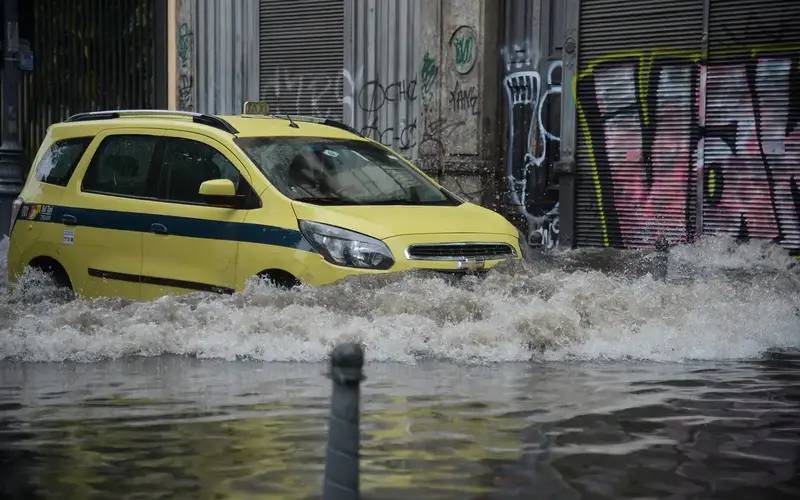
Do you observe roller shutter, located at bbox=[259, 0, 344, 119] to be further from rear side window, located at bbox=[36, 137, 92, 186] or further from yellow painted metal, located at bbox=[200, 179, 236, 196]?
yellow painted metal, located at bbox=[200, 179, 236, 196]

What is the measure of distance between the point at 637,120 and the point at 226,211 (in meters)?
7.98

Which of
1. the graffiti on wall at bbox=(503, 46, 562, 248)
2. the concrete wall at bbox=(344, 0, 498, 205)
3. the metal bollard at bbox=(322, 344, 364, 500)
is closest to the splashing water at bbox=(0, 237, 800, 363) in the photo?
the metal bollard at bbox=(322, 344, 364, 500)

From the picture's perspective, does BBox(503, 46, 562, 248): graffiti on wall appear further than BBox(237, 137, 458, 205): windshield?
Yes

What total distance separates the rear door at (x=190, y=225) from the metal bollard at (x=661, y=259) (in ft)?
16.7

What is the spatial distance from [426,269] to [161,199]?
87.7 inches

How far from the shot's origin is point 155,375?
8.85m

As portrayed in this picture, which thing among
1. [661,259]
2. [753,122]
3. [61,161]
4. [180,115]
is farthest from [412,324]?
[753,122]

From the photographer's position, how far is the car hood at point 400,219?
31.9 ft

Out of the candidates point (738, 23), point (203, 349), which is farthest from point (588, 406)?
point (738, 23)

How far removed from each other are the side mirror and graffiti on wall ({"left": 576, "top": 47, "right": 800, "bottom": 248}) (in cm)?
769

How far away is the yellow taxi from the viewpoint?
32.0 feet

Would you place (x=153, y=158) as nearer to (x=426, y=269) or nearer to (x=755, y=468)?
(x=426, y=269)

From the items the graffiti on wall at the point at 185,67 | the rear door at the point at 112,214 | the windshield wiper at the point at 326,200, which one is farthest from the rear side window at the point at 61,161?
the graffiti on wall at the point at 185,67

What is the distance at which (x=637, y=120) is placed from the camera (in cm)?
1703
